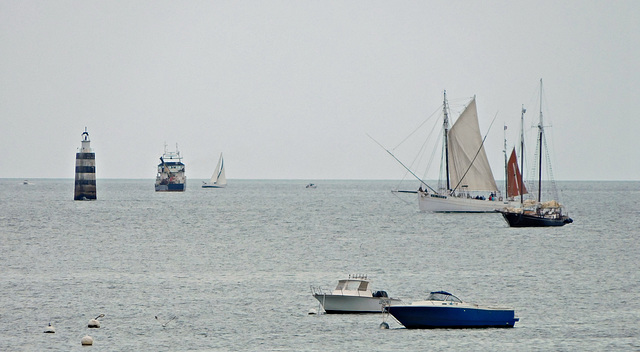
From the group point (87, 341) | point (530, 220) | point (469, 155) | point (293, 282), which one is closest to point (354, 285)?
point (293, 282)

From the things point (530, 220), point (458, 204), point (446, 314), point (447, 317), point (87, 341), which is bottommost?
point (87, 341)

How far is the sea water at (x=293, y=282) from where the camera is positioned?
147ft

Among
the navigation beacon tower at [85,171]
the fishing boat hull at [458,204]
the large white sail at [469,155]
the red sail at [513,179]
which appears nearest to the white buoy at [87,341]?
the red sail at [513,179]

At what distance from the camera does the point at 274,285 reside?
63.6 m

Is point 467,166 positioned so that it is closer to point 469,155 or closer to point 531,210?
point 469,155

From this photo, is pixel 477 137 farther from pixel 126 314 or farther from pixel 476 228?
pixel 126 314

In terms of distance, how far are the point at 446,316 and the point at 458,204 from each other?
4016 inches

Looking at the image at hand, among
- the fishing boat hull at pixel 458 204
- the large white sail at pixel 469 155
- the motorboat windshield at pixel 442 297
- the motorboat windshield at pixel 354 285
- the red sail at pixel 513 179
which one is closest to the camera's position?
the motorboat windshield at pixel 442 297

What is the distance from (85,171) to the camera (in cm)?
17262

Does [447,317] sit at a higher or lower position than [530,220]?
lower

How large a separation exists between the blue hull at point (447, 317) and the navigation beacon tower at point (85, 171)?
422 feet

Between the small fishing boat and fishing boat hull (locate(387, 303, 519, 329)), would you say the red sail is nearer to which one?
the small fishing boat

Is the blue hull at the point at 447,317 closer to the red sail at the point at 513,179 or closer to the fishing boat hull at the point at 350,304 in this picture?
the fishing boat hull at the point at 350,304

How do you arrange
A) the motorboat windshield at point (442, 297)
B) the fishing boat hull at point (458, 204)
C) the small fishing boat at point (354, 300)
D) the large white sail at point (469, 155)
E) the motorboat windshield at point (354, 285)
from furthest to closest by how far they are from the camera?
the fishing boat hull at point (458, 204)
the large white sail at point (469, 155)
the motorboat windshield at point (354, 285)
the small fishing boat at point (354, 300)
the motorboat windshield at point (442, 297)
